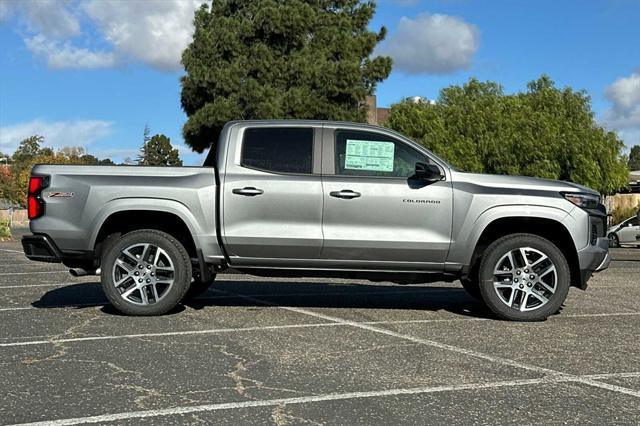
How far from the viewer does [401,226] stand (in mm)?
6758

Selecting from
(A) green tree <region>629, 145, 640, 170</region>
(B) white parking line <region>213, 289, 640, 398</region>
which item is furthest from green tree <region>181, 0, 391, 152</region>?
(A) green tree <region>629, 145, 640, 170</region>

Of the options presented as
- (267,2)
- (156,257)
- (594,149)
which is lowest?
(156,257)

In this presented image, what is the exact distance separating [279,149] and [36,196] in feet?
7.97

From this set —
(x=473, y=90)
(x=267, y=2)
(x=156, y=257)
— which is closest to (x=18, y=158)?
(x=473, y=90)

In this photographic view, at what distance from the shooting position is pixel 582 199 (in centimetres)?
686

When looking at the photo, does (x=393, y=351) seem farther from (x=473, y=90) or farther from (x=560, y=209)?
(x=473, y=90)

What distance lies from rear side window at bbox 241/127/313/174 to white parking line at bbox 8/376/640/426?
2.99 m

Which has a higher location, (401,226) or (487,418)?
(401,226)

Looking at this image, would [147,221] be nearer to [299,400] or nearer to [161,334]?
[161,334]

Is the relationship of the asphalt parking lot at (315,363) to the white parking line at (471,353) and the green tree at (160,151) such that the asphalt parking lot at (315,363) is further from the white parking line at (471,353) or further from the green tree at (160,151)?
the green tree at (160,151)

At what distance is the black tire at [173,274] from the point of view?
683 centimetres

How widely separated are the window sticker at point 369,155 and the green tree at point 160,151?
3433 inches

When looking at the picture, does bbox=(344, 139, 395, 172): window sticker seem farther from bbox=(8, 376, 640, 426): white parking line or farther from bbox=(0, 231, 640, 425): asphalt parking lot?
bbox=(8, 376, 640, 426): white parking line

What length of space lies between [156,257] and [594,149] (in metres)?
32.7
